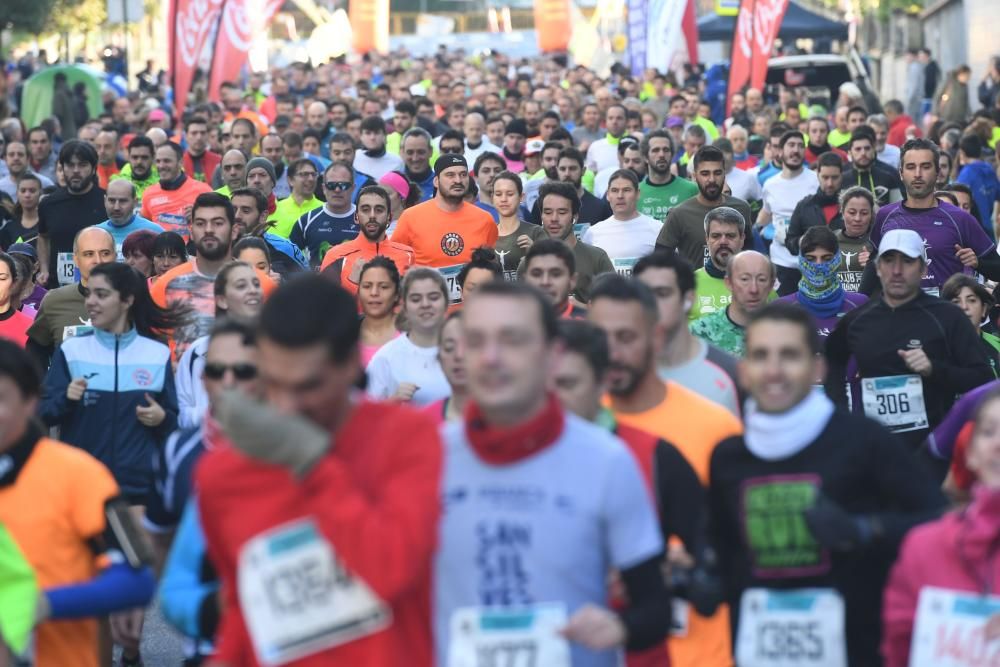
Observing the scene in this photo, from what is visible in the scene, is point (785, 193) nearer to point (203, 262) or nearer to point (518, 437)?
point (203, 262)

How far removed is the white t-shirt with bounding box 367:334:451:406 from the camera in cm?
802

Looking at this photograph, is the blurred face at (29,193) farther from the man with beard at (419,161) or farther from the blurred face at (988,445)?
the blurred face at (988,445)

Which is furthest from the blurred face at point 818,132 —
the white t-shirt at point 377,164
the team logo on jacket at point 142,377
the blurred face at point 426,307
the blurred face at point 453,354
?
the blurred face at point 453,354

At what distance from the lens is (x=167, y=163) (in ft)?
48.8

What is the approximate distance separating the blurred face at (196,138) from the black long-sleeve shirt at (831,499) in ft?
46.8

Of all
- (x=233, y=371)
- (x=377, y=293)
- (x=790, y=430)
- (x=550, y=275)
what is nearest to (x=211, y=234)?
(x=377, y=293)

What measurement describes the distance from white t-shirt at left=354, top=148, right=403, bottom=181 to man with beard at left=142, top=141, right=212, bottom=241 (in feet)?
10.0

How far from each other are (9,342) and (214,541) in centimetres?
141

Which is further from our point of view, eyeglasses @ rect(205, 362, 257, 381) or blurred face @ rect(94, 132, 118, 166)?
blurred face @ rect(94, 132, 118, 166)

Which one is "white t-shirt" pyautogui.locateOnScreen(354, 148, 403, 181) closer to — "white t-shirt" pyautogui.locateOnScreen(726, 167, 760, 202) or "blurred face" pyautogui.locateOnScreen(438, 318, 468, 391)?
"white t-shirt" pyautogui.locateOnScreen(726, 167, 760, 202)

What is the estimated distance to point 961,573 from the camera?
4551 mm

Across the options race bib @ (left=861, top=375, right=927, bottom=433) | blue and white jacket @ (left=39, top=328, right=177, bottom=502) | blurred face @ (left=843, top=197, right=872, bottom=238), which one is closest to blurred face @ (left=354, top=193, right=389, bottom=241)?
blurred face @ (left=843, top=197, right=872, bottom=238)

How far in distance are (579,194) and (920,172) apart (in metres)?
3.40

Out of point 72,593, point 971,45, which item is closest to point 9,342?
→ point 72,593
